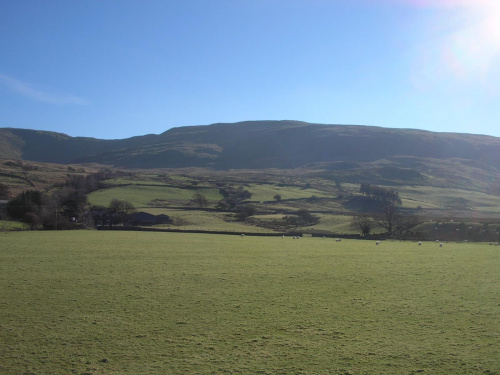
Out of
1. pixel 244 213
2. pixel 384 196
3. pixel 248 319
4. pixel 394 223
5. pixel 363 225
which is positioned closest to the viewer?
pixel 248 319

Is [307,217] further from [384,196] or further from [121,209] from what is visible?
[384,196]

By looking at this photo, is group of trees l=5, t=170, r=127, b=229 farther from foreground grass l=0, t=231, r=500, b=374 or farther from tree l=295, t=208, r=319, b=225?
foreground grass l=0, t=231, r=500, b=374

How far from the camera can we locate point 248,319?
1443 cm

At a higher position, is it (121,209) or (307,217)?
(307,217)

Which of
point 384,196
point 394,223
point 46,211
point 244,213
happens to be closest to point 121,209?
point 46,211

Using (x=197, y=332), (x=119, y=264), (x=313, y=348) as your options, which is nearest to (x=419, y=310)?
(x=313, y=348)

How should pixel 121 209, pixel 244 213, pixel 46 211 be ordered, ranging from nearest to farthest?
1. pixel 46 211
2. pixel 121 209
3. pixel 244 213

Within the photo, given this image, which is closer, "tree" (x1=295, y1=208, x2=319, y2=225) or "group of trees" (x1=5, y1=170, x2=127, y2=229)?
"group of trees" (x1=5, y1=170, x2=127, y2=229)

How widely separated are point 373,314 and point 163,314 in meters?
7.81

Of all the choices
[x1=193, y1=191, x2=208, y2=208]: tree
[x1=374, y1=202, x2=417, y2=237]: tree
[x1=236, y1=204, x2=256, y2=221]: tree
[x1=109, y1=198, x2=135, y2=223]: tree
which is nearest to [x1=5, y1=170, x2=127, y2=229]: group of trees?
[x1=109, y1=198, x2=135, y2=223]: tree

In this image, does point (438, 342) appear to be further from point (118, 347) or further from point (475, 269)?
point (475, 269)

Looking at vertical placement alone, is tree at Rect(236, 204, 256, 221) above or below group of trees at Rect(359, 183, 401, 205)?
below

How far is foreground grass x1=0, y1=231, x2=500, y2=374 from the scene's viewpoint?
429 inches

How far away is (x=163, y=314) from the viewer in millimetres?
14992
